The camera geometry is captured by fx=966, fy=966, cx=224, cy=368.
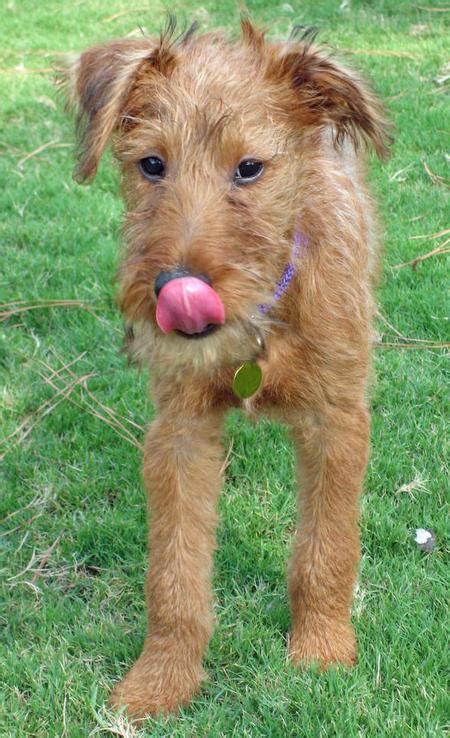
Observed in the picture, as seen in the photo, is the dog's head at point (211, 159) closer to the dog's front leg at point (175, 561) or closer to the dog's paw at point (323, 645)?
the dog's front leg at point (175, 561)

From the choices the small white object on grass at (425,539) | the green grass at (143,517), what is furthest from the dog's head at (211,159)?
the small white object on grass at (425,539)

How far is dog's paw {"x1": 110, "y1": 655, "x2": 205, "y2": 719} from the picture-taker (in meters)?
2.80

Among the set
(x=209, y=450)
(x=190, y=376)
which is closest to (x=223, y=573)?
(x=209, y=450)

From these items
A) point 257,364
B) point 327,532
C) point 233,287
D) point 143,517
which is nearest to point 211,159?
point 233,287

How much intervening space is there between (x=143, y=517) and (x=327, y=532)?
89cm

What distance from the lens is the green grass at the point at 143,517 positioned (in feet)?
9.00

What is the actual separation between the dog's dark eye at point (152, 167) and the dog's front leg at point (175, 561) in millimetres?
690

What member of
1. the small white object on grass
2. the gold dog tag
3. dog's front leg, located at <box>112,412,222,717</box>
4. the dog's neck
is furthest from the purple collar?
the small white object on grass

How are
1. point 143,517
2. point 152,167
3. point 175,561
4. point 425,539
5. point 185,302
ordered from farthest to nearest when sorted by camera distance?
1. point 143,517
2. point 425,539
3. point 175,561
4. point 152,167
5. point 185,302

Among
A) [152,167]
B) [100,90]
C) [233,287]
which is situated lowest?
[233,287]

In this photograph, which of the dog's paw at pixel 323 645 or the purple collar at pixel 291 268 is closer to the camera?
the purple collar at pixel 291 268

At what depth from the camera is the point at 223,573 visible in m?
3.27

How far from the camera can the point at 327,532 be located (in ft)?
9.37

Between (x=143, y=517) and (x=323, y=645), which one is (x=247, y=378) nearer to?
(x=323, y=645)
